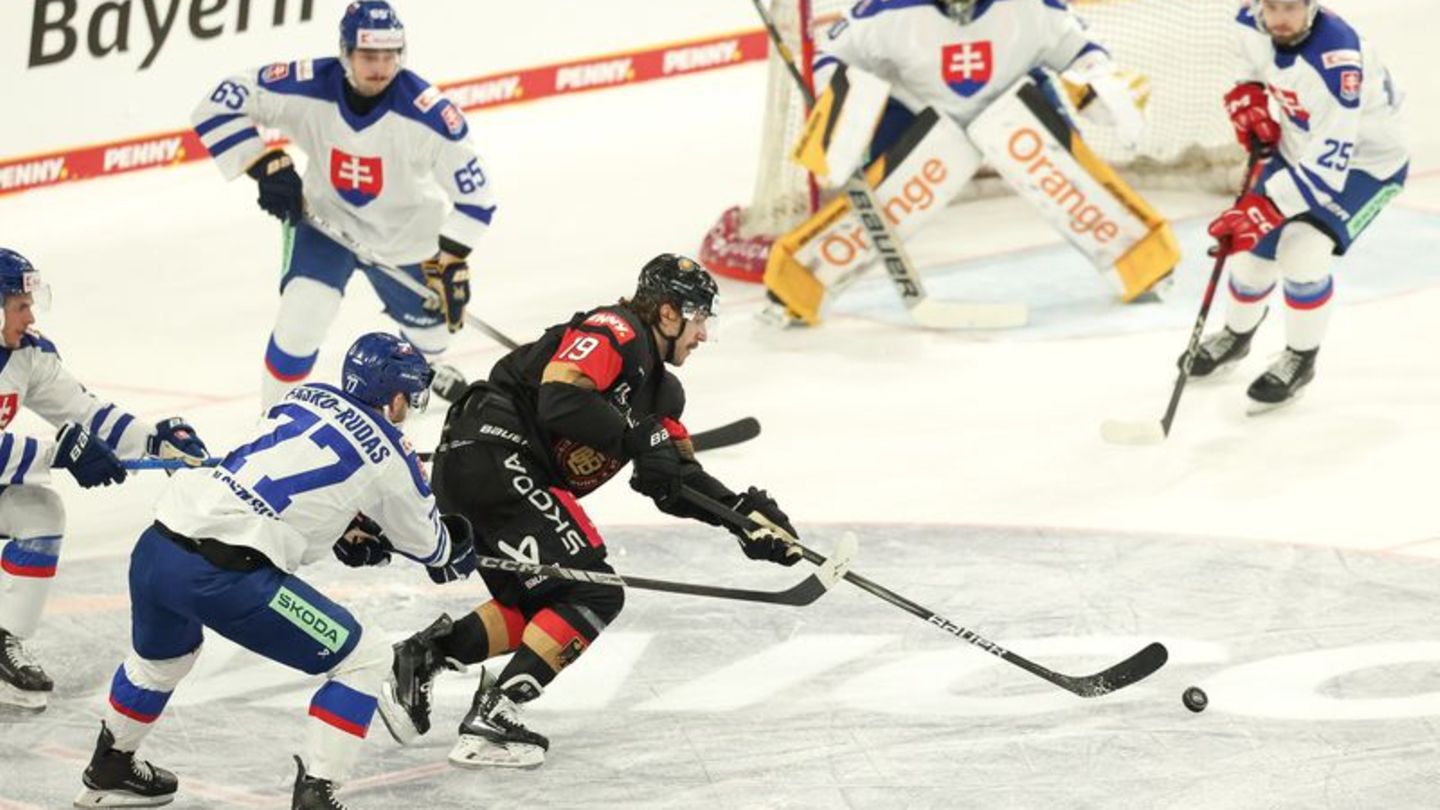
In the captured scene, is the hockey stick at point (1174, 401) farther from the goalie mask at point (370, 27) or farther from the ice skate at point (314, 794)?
the ice skate at point (314, 794)

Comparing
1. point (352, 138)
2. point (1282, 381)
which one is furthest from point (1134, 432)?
point (352, 138)

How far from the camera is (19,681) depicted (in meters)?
5.25

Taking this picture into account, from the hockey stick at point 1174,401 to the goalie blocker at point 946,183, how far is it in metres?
0.98

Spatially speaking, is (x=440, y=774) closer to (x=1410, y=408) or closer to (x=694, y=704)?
(x=694, y=704)

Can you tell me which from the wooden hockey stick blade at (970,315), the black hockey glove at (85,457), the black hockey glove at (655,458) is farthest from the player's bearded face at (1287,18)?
the black hockey glove at (85,457)

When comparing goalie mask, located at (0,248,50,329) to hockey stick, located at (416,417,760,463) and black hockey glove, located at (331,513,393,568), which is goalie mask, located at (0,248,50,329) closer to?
black hockey glove, located at (331,513,393,568)

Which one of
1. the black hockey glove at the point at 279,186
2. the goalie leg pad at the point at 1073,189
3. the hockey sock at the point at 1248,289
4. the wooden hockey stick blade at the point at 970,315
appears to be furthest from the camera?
the wooden hockey stick blade at the point at 970,315

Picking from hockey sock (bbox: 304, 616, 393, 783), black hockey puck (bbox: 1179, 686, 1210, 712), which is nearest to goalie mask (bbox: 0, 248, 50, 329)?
hockey sock (bbox: 304, 616, 393, 783)

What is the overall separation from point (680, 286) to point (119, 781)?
1.45 metres

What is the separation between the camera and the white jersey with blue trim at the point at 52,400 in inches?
210

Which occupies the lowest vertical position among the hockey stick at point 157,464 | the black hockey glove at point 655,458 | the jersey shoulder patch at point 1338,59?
the hockey stick at point 157,464

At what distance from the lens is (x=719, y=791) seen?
15.6 feet

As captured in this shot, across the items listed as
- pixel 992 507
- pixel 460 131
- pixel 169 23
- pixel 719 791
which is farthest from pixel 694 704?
pixel 169 23

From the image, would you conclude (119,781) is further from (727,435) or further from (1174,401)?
(1174,401)
